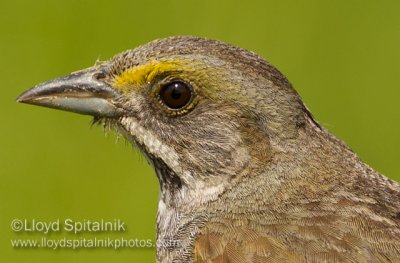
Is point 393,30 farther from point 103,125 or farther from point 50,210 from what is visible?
point 103,125

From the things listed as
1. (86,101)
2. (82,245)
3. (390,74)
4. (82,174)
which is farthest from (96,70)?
(390,74)

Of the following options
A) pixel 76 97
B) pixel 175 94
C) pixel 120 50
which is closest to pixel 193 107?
pixel 175 94

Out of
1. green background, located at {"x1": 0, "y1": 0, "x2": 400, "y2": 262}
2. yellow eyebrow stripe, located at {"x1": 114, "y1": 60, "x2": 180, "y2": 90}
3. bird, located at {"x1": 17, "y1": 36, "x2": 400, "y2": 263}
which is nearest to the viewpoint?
bird, located at {"x1": 17, "y1": 36, "x2": 400, "y2": 263}

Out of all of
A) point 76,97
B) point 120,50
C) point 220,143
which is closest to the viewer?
point 220,143

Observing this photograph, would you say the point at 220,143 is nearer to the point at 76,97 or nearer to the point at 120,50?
the point at 76,97

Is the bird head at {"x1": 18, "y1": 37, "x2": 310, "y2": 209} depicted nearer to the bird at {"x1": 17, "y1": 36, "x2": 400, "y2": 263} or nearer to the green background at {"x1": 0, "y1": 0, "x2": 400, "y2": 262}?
the bird at {"x1": 17, "y1": 36, "x2": 400, "y2": 263}

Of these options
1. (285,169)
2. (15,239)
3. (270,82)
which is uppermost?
(270,82)

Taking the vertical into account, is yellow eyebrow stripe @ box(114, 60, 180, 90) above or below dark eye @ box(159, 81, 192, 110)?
above

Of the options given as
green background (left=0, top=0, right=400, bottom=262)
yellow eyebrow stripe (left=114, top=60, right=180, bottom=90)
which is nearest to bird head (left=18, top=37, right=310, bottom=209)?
yellow eyebrow stripe (left=114, top=60, right=180, bottom=90)
